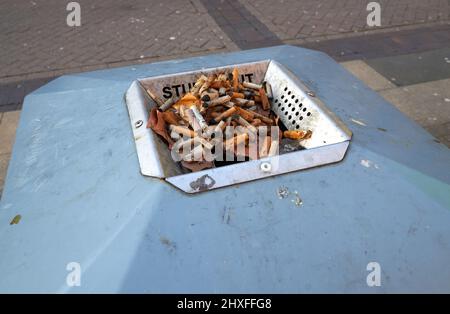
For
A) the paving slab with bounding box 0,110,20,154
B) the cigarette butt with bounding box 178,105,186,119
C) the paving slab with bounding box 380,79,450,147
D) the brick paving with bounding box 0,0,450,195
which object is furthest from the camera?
the brick paving with bounding box 0,0,450,195

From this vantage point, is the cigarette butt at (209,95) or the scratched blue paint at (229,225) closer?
the scratched blue paint at (229,225)

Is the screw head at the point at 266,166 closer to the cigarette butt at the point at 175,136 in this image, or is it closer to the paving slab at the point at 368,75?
the cigarette butt at the point at 175,136

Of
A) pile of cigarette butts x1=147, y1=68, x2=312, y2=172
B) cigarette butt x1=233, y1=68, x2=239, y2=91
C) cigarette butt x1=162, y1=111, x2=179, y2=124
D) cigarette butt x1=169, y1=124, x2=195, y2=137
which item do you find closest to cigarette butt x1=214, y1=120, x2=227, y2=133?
pile of cigarette butts x1=147, y1=68, x2=312, y2=172

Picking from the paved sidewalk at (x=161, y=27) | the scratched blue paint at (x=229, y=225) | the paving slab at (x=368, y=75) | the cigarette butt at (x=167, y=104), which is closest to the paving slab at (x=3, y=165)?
the paved sidewalk at (x=161, y=27)

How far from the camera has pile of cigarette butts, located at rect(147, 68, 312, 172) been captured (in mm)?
1519

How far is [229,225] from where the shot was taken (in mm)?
1237

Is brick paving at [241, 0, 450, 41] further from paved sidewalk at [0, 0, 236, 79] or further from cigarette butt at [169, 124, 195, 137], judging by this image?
cigarette butt at [169, 124, 195, 137]

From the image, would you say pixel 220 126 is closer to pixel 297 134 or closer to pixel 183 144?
pixel 183 144

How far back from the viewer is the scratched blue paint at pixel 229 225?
1.16 metres

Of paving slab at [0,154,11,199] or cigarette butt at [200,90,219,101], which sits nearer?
cigarette butt at [200,90,219,101]

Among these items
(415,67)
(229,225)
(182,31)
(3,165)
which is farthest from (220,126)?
(182,31)

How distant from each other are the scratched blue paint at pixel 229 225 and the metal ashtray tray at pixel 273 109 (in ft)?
0.13

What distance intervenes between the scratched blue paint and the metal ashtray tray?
0.13 feet

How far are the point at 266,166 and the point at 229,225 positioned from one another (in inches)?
10.8
